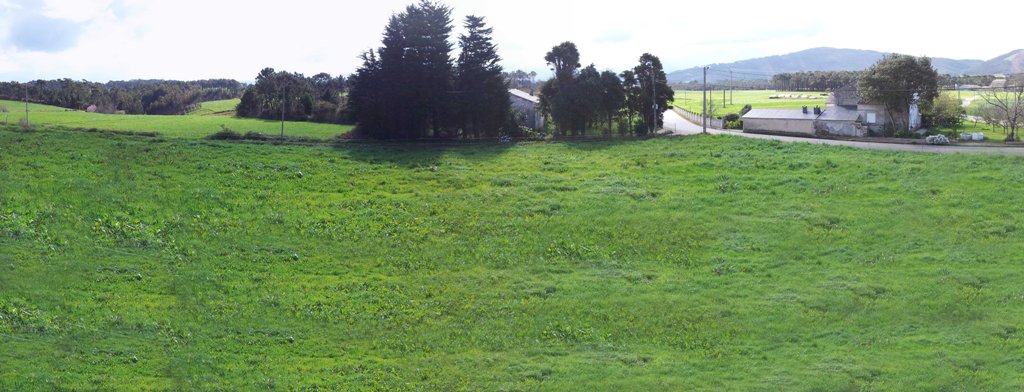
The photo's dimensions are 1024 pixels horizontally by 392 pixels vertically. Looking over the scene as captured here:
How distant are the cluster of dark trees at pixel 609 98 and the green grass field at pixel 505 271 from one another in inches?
426

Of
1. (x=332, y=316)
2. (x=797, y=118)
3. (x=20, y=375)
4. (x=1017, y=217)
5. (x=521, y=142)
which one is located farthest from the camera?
(x=797, y=118)

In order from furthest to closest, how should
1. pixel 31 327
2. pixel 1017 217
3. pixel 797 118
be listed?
pixel 797 118, pixel 1017 217, pixel 31 327

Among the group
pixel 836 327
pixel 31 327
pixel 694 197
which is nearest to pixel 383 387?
pixel 31 327

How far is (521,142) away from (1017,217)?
27.4m

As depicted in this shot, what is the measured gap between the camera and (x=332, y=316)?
26.3 meters

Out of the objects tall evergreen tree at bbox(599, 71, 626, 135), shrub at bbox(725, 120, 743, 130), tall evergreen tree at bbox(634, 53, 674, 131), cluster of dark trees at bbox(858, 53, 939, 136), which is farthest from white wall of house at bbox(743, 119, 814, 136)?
tall evergreen tree at bbox(599, 71, 626, 135)

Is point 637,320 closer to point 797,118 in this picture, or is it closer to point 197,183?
point 197,183

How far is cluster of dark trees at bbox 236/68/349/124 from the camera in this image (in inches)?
2741

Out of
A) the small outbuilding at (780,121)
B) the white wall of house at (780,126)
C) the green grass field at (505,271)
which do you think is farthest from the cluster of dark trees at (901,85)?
the green grass field at (505,271)

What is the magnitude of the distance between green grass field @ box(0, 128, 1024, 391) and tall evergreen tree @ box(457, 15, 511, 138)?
9949 millimetres

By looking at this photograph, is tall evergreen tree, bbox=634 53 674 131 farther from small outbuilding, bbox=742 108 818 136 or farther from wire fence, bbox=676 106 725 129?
wire fence, bbox=676 106 725 129

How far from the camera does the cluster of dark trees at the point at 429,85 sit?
52.6 metres

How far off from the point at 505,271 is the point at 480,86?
85.6 ft

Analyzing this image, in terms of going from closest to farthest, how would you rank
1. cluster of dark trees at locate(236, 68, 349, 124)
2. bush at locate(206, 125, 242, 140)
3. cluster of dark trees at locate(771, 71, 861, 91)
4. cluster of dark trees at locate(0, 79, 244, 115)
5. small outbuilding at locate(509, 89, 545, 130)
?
bush at locate(206, 125, 242, 140) → small outbuilding at locate(509, 89, 545, 130) → cluster of dark trees at locate(236, 68, 349, 124) → cluster of dark trees at locate(0, 79, 244, 115) → cluster of dark trees at locate(771, 71, 861, 91)
